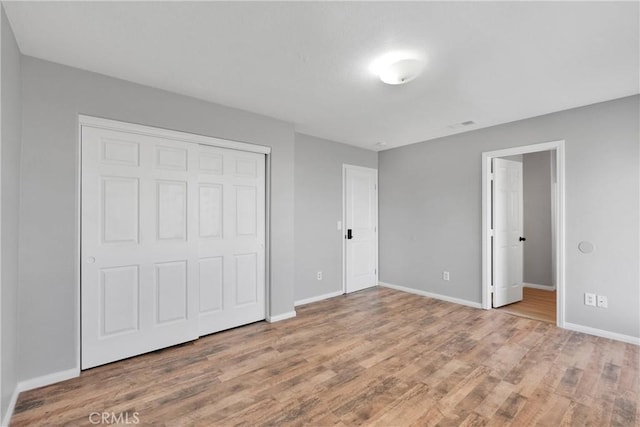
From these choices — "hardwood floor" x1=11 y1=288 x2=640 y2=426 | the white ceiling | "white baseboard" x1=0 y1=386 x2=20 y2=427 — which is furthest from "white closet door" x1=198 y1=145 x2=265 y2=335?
"white baseboard" x1=0 y1=386 x2=20 y2=427

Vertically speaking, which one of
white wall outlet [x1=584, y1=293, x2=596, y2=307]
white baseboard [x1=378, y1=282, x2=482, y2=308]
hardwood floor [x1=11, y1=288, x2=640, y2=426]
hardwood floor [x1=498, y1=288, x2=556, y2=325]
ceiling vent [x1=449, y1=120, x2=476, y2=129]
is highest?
ceiling vent [x1=449, y1=120, x2=476, y2=129]

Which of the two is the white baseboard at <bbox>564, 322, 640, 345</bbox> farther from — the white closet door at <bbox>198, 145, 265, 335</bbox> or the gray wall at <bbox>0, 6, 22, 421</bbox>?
the gray wall at <bbox>0, 6, 22, 421</bbox>

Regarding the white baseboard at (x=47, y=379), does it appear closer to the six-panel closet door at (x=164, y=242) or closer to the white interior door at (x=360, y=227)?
the six-panel closet door at (x=164, y=242)

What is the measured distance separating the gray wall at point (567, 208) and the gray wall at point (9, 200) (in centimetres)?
474

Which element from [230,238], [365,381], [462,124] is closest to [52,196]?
[230,238]

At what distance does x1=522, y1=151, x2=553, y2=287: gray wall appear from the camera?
527 cm

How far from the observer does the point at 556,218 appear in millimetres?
3695

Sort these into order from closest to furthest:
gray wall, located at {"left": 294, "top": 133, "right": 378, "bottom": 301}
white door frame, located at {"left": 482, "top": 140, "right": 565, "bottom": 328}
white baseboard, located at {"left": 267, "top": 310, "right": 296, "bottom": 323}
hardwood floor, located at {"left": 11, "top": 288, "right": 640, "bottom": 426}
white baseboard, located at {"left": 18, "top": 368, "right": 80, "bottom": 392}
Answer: hardwood floor, located at {"left": 11, "top": 288, "right": 640, "bottom": 426} < white baseboard, located at {"left": 18, "top": 368, "right": 80, "bottom": 392} < white door frame, located at {"left": 482, "top": 140, "right": 565, "bottom": 328} < white baseboard, located at {"left": 267, "top": 310, "right": 296, "bottom": 323} < gray wall, located at {"left": 294, "top": 133, "right": 378, "bottom": 301}

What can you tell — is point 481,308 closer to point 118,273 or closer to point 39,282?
point 118,273

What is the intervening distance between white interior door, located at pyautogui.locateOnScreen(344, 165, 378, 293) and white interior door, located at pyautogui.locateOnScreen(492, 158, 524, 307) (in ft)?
6.48

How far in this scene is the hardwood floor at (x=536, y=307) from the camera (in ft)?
12.5

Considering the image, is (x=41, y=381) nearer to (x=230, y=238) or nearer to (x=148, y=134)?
(x=230, y=238)

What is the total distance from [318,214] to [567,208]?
313 centimetres

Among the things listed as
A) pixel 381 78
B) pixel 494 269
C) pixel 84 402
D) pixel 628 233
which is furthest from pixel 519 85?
pixel 84 402
